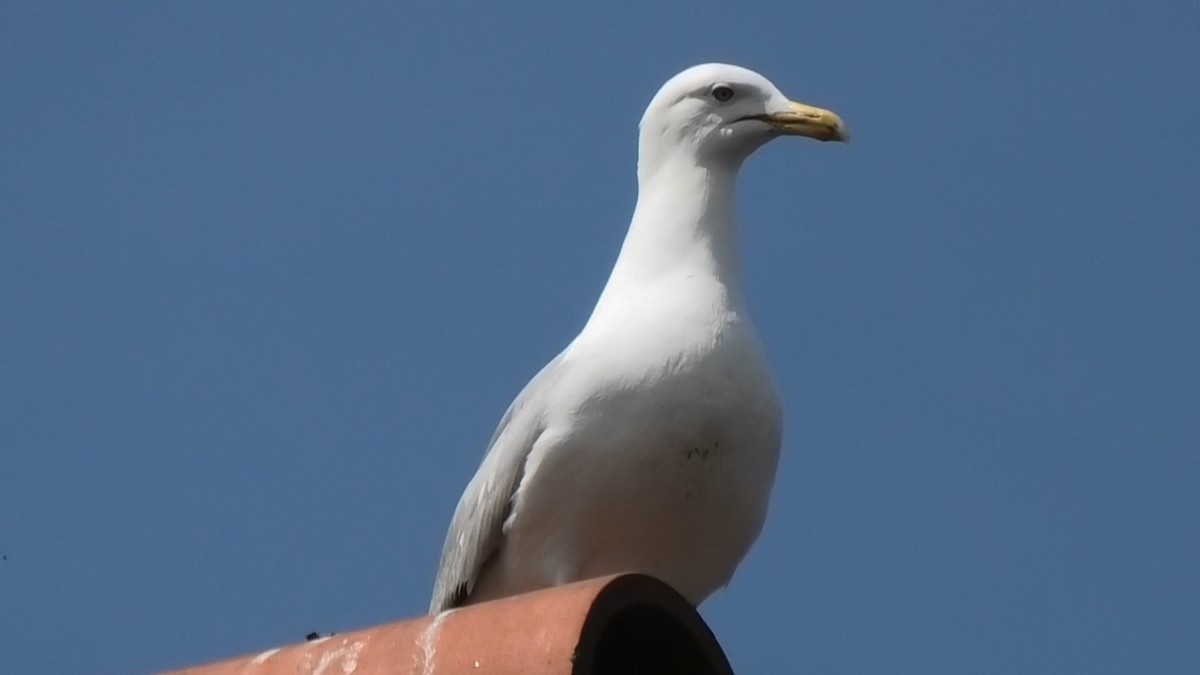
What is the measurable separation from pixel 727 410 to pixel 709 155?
1.11m

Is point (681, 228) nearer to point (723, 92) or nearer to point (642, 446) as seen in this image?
point (723, 92)

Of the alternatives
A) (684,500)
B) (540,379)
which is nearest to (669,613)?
(684,500)

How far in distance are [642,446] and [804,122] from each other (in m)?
1.37

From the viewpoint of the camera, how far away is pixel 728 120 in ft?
19.1

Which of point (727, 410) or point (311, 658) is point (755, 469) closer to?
point (727, 410)

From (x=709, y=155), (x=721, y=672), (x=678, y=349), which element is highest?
(x=709, y=155)

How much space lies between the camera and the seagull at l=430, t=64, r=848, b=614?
16.2 feet

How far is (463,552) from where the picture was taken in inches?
211

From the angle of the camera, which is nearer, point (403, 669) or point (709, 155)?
point (403, 669)

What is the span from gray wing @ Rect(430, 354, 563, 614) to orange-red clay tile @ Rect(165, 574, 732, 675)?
1132mm

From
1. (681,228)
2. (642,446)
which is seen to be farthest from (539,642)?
(681,228)

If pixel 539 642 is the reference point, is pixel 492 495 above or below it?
above

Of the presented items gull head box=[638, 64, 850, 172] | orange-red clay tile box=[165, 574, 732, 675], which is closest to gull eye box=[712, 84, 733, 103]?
gull head box=[638, 64, 850, 172]

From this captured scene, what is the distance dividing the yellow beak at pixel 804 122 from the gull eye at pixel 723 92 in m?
0.12
